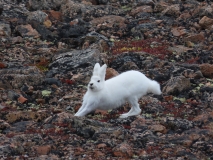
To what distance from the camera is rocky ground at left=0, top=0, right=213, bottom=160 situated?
13328 millimetres

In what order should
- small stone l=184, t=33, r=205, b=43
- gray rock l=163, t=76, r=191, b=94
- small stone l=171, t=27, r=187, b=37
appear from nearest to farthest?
gray rock l=163, t=76, r=191, b=94, small stone l=184, t=33, r=205, b=43, small stone l=171, t=27, r=187, b=37

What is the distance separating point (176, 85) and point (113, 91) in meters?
3.63

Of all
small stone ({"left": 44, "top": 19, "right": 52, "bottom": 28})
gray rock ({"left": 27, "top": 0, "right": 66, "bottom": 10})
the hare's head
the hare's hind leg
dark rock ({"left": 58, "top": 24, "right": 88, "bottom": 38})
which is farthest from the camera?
gray rock ({"left": 27, "top": 0, "right": 66, "bottom": 10})

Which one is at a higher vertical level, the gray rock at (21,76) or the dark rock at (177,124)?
the dark rock at (177,124)

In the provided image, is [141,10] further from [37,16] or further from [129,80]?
[129,80]

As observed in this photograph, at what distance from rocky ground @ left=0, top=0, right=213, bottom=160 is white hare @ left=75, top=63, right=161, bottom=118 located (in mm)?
484

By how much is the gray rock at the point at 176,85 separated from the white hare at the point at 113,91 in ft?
7.21

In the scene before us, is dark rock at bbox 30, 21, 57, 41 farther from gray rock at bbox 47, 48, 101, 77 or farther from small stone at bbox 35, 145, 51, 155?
small stone at bbox 35, 145, 51, 155

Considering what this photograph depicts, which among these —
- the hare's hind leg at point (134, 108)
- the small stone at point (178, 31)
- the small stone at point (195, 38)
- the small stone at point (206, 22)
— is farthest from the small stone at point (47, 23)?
the hare's hind leg at point (134, 108)

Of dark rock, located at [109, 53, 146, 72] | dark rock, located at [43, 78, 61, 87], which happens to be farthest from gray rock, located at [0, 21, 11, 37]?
dark rock, located at [43, 78, 61, 87]

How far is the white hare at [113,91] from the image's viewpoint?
50.6ft

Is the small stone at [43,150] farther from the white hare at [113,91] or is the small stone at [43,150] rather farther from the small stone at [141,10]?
the small stone at [141,10]

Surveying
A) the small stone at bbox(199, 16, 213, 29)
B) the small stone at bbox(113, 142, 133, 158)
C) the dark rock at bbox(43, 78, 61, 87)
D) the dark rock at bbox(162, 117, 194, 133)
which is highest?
the small stone at bbox(199, 16, 213, 29)

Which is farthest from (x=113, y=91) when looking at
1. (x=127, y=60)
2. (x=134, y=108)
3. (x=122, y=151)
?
(x=127, y=60)
